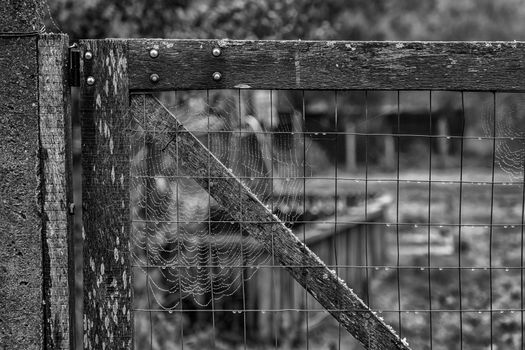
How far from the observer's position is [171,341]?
6238 millimetres

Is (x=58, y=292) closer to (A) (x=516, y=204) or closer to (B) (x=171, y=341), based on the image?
→ (B) (x=171, y=341)

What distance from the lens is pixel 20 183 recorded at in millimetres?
2828

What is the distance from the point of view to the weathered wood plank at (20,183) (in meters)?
2.81

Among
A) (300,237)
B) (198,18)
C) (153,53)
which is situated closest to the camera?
Answer: (153,53)

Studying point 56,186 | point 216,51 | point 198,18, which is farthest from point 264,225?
point 198,18

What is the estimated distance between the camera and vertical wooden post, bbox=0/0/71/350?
2.81m

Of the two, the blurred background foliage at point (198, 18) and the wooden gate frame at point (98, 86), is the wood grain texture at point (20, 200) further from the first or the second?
the blurred background foliage at point (198, 18)

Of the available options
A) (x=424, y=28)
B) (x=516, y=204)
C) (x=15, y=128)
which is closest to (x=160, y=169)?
(x=15, y=128)

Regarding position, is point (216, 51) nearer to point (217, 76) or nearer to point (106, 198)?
point (217, 76)

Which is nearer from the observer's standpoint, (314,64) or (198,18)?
(314,64)

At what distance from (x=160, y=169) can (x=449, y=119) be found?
18.6 meters

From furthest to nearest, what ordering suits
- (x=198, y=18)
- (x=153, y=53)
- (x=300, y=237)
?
1. (x=198, y=18)
2. (x=300, y=237)
3. (x=153, y=53)

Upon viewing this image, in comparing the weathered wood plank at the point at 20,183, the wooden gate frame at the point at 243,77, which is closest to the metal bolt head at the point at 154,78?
the wooden gate frame at the point at 243,77

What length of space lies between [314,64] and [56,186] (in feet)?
3.54
